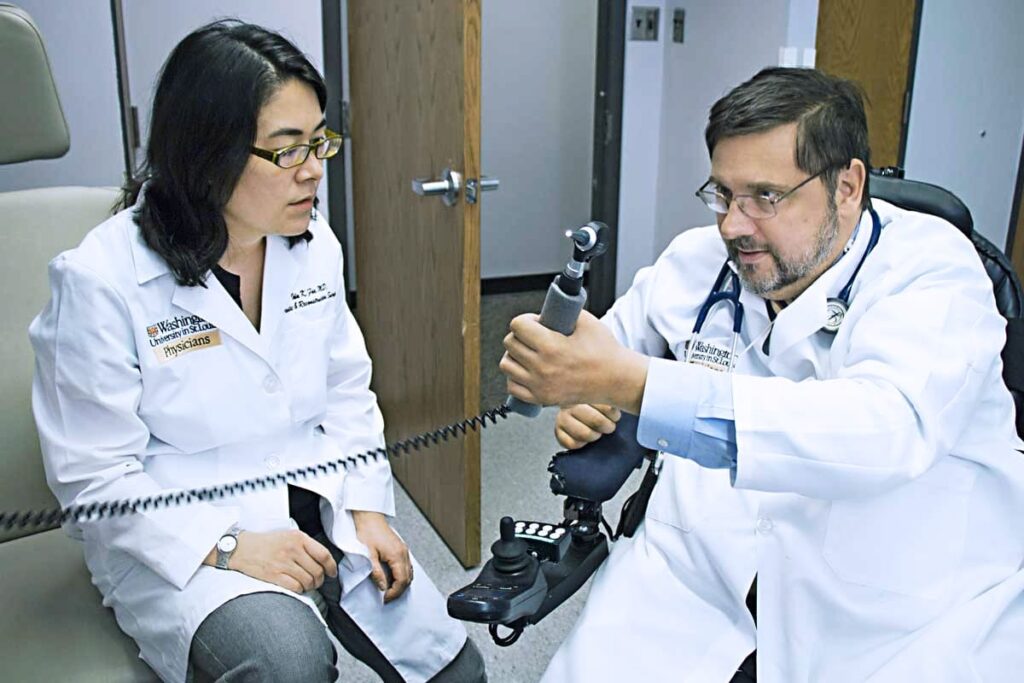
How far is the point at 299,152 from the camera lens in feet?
4.27

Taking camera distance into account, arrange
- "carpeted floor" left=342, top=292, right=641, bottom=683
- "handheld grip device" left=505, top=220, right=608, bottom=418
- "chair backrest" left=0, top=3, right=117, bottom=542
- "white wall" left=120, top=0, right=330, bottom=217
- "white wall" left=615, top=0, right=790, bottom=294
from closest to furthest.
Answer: "handheld grip device" left=505, top=220, right=608, bottom=418, "chair backrest" left=0, top=3, right=117, bottom=542, "carpeted floor" left=342, top=292, right=641, bottom=683, "white wall" left=120, top=0, right=330, bottom=217, "white wall" left=615, top=0, right=790, bottom=294

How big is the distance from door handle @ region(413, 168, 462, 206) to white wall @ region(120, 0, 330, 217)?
355mm

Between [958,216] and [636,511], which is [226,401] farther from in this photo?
[958,216]

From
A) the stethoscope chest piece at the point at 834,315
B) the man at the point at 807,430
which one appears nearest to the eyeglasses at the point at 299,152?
the man at the point at 807,430

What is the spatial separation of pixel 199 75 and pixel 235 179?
14 cm

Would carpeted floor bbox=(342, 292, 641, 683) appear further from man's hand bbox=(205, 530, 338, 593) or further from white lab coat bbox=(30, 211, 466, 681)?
man's hand bbox=(205, 530, 338, 593)

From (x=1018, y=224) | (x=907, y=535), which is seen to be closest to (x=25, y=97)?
(x=907, y=535)

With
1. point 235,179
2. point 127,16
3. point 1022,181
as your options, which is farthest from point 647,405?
point 1022,181

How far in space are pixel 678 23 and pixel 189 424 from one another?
2901 millimetres

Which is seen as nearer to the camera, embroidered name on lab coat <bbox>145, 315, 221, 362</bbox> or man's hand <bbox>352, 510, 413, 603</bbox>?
embroidered name on lab coat <bbox>145, 315, 221, 362</bbox>

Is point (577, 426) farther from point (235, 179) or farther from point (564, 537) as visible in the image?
point (235, 179)

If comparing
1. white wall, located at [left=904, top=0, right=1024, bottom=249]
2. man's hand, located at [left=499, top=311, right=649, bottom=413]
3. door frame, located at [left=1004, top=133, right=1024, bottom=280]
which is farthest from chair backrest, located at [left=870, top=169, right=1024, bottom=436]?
door frame, located at [left=1004, top=133, right=1024, bottom=280]

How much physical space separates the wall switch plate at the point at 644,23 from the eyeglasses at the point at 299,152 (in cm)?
255

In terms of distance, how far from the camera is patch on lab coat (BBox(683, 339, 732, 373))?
129 centimetres
